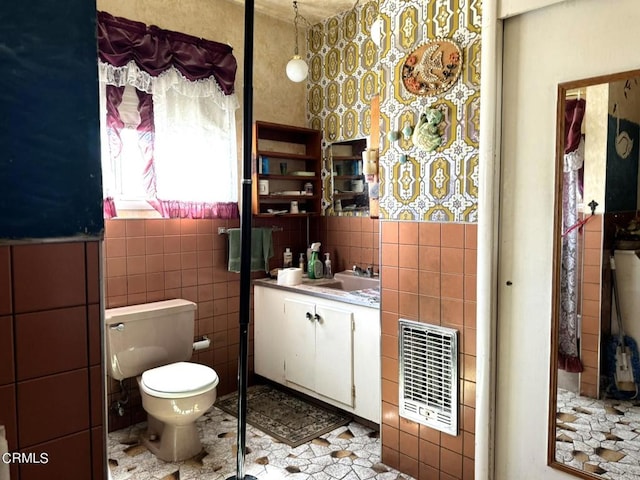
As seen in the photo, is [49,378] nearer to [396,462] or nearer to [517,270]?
[517,270]

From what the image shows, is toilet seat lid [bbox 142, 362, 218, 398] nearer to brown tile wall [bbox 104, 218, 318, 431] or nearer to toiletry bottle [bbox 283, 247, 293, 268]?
brown tile wall [bbox 104, 218, 318, 431]

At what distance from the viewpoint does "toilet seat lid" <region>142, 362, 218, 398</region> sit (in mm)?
2312

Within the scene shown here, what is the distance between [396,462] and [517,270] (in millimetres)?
1148

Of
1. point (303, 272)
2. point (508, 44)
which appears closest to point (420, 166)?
point (508, 44)

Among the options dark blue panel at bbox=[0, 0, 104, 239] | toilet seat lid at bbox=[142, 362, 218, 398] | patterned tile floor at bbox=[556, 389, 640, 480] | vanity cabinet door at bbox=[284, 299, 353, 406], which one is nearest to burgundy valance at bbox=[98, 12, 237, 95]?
vanity cabinet door at bbox=[284, 299, 353, 406]

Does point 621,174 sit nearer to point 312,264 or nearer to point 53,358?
point 53,358

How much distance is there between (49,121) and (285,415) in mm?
Answer: 2379

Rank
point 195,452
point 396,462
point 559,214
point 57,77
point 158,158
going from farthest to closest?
point 158,158 < point 195,452 < point 396,462 < point 559,214 < point 57,77

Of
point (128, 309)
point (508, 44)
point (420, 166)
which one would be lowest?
point (128, 309)

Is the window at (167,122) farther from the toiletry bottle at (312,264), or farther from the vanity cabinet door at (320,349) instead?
the vanity cabinet door at (320,349)

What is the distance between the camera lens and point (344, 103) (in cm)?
334

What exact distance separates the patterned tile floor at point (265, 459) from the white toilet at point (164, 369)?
10 centimetres

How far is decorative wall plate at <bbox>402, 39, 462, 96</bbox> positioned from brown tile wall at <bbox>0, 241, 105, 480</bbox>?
1.55 meters

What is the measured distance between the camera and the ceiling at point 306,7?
313cm
